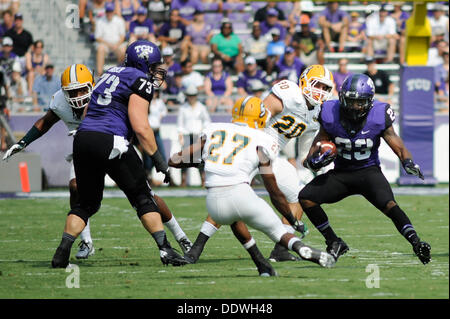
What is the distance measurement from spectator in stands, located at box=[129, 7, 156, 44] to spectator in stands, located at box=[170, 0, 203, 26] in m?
0.69

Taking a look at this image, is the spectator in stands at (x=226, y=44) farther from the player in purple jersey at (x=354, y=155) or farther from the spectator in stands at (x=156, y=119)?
the player in purple jersey at (x=354, y=155)

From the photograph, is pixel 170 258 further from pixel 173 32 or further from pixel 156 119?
pixel 173 32

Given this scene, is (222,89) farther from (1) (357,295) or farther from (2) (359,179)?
(1) (357,295)

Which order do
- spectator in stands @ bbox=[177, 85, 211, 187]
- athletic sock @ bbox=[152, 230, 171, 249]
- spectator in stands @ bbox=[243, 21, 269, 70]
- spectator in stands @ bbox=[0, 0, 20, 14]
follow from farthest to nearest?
spectator in stands @ bbox=[0, 0, 20, 14] < spectator in stands @ bbox=[243, 21, 269, 70] < spectator in stands @ bbox=[177, 85, 211, 187] < athletic sock @ bbox=[152, 230, 171, 249]

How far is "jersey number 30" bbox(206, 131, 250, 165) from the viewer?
6.27 m

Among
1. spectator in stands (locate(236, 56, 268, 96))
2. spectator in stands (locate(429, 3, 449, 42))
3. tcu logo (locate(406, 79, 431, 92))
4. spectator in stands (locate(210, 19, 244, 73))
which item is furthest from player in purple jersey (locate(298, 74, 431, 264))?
spectator in stands (locate(429, 3, 449, 42))

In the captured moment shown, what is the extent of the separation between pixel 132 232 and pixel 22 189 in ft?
14.4

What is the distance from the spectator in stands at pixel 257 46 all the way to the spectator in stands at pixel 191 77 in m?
1.07

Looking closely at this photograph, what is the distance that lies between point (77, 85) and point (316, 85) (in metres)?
Answer: 1.96

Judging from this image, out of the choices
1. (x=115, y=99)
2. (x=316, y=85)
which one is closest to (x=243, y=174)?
(x=115, y=99)

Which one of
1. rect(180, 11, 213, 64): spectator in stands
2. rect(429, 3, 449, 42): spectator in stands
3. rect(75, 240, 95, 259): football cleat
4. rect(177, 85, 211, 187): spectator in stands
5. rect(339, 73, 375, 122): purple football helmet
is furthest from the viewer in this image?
rect(429, 3, 449, 42): spectator in stands

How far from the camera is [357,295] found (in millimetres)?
5605

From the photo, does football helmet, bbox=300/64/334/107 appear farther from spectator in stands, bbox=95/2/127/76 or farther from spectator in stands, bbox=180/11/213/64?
spectator in stands, bbox=180/11/213/64

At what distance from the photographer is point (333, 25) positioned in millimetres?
16031
